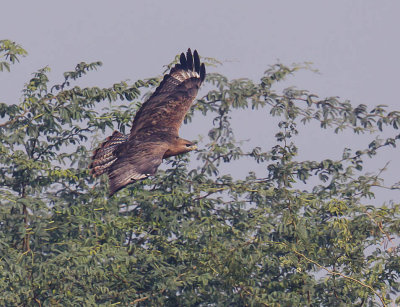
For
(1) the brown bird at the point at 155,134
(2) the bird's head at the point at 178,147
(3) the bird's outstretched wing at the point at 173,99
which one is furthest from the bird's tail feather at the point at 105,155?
(2) the bird's head at the point at 178,147

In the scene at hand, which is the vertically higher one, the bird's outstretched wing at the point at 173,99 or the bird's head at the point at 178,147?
the bird's outstretched wing at the point at 173,99

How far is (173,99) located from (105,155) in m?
1.85

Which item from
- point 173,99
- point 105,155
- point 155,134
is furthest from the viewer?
point 173,99

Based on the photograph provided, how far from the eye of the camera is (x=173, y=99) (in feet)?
50.4

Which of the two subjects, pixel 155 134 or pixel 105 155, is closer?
pixel 105 155

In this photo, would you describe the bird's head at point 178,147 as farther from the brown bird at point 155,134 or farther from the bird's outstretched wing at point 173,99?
the bird's outstretched wing at point 173,99

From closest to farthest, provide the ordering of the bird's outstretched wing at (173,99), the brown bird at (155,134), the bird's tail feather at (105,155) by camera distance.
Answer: the brown bird at (155,134) → the bird's tail feather at (105,155) → the bird's outstretched wing at (173,99)

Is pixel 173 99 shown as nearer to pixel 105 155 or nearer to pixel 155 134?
pixel 155 134

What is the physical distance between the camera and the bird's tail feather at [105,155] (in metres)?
13.8

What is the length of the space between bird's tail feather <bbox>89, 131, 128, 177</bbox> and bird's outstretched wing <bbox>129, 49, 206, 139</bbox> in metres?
0.27

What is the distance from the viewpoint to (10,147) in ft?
49.1

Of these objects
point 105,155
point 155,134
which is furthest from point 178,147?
point 105,155

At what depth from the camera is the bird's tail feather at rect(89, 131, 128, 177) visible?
45.3 feet

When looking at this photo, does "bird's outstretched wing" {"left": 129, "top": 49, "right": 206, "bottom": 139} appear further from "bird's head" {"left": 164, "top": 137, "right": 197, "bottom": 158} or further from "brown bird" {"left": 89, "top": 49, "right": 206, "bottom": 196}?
"bird's head" {"left": 164, "top": 137, "right": 197, "bottom": 158}
